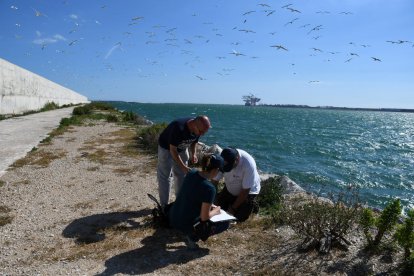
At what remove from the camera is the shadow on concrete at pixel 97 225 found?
5.61 m

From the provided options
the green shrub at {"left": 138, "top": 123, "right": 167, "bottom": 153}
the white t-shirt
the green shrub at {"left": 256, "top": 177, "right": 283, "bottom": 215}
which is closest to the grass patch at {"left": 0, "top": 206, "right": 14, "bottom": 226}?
the white t-shirt

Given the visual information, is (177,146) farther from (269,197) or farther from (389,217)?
(389,217)

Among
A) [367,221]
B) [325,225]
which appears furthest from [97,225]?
[367,221]

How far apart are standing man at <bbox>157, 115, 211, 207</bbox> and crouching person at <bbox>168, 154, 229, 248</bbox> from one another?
85 centimetres

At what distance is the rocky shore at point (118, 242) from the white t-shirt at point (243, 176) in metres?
0.64

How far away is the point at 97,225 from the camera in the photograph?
239 inches

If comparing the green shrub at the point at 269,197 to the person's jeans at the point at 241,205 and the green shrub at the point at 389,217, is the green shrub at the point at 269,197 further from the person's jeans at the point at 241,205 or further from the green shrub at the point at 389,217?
the green shrub at the point at 389,217

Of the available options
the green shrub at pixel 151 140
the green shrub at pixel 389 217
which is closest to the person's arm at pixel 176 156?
the green shrub at pixel 389 217

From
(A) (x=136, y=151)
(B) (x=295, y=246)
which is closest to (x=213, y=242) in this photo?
(B) (x=295, y=246)

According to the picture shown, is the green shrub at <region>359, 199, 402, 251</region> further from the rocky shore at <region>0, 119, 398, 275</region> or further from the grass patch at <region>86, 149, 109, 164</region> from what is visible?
the grass patch at <region>86, 149, 109, 164</region>

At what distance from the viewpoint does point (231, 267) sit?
4.77m

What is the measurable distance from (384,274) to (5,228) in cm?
555

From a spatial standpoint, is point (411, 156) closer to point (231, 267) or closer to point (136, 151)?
point (136, 151)

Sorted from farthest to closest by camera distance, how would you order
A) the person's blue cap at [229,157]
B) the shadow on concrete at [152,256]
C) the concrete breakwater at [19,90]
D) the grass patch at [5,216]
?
the concrete breakwater at [19,90] → the grass patch at [5,216] → the person's blue cap at [229,157] → the shadow on concrete at [152,256]
